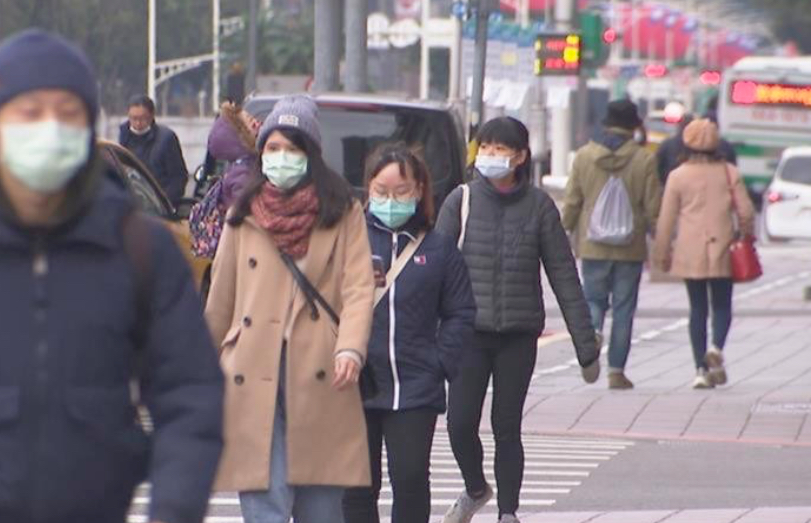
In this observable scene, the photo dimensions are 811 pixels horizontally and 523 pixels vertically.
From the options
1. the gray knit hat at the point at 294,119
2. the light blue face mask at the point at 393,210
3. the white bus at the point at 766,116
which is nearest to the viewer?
the gray knit hat at the point at 294,119

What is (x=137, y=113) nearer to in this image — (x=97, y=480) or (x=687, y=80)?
(x=97, y=480)

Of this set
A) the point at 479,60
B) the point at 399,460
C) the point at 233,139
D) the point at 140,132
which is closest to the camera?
the point at 399,460

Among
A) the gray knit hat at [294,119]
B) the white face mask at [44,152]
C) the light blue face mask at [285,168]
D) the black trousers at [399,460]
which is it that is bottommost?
the black trousers at [399,460]

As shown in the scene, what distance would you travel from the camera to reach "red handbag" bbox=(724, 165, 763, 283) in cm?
1511

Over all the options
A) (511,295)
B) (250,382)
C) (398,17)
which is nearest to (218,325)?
(250,382)

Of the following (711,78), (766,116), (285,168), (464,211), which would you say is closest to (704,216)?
A: (464,211)

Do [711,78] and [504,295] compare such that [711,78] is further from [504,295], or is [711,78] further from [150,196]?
[504,295]

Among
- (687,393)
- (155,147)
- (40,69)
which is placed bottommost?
(687,393)

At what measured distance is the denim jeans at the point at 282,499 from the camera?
662 cm

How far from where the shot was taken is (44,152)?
3834 millimetres

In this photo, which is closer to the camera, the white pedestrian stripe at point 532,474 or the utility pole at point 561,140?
the white pedestrian stripe at point 532,474

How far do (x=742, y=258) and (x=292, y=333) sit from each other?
346 inches

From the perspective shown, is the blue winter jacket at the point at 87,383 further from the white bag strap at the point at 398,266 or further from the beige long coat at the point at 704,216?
the beige long coat at the point at 704,216

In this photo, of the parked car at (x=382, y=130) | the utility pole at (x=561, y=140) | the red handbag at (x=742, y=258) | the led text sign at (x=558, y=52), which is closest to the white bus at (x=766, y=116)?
the utility pole at (x=561, y=140)
